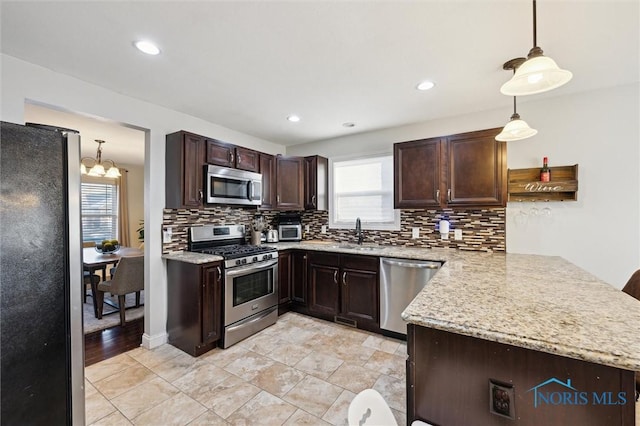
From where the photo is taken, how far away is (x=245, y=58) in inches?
77.6

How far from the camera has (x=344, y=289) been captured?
3186mm

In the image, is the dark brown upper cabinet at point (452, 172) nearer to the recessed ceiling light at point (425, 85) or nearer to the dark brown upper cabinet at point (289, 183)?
the recessed ceiling light at point (425, 85)

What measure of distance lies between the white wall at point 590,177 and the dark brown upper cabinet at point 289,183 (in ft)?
8.41

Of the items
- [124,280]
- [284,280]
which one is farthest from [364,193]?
[124,280]

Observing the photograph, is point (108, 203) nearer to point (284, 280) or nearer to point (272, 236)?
point (272, 236)

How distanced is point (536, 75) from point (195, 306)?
3.01m

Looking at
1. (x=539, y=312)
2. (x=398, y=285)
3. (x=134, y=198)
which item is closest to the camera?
(x=539, y=312)

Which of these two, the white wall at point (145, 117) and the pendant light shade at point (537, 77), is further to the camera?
the white wall at point (145, 117)

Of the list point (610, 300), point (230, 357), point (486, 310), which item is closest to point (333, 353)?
point (230, 357)

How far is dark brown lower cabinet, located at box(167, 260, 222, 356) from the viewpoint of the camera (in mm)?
2525

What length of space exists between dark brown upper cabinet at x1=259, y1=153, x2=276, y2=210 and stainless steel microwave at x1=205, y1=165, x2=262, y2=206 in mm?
141

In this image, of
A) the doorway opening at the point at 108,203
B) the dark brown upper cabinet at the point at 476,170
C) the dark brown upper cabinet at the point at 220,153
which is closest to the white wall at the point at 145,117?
the doorway opening at the point at 108,203

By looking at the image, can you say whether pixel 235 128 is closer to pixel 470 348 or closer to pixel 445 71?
pixel 445 71

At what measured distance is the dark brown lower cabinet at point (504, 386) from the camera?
0.82 meters
